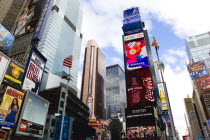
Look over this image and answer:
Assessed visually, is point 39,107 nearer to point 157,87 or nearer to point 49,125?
point 49,125

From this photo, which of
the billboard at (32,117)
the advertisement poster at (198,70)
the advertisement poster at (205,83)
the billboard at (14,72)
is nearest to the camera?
the billboard at (32,117)

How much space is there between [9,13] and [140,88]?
105420 mm

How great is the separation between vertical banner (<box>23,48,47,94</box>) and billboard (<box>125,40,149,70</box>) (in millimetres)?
30878

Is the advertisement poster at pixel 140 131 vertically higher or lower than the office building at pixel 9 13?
lower

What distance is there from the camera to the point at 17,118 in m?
28.5

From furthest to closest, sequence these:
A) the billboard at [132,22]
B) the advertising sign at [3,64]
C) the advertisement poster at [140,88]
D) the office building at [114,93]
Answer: the office building at [114,93] → the billboard at [132,22] → the advertisement poster at [140,88] → the advertising sign at [3,64]

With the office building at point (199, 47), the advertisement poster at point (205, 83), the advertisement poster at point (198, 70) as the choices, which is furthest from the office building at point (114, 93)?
the office building at point (199, 47)

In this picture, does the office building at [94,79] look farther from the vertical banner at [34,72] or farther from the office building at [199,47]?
the office building at [199,47]

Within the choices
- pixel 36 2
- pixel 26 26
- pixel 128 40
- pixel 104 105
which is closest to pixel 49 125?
pixel 128 40

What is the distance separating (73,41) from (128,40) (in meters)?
86.3

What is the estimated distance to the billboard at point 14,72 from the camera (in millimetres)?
31183

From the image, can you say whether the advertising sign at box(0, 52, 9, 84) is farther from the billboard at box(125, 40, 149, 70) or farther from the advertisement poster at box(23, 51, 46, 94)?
the billboard at box(125, 40, 149, 70)

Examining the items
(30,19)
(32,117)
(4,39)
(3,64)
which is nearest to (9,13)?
(30,19)

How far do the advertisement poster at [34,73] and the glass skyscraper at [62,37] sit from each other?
5886 cm
